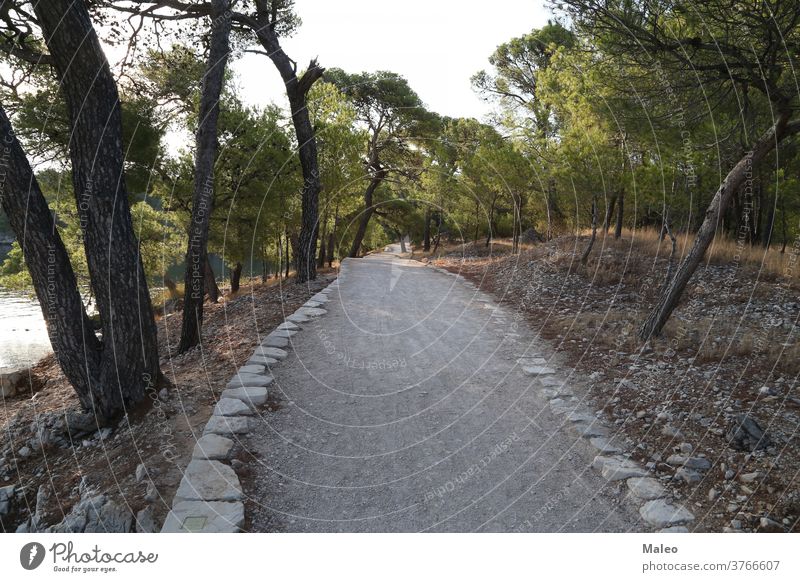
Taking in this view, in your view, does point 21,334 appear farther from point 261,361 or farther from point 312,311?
point 261,361

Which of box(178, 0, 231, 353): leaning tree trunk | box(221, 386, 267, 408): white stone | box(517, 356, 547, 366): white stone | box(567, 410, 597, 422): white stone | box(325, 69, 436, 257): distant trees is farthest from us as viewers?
box(325, 69, 436, 257): distant trees

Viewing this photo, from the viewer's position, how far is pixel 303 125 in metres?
16.2

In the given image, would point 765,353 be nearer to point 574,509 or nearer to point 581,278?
point 574,509

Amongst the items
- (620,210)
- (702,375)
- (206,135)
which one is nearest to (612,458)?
(702,375)

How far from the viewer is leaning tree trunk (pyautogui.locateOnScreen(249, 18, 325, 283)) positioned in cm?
1447

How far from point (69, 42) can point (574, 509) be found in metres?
8.81

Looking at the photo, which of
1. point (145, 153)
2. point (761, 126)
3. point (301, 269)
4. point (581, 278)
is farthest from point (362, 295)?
point (761, 126)

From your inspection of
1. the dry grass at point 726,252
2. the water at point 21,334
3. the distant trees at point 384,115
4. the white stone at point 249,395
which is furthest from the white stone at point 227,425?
the distant trees at point 384,115

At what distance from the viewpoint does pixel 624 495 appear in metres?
5.60

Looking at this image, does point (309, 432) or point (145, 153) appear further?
point (145, 153)

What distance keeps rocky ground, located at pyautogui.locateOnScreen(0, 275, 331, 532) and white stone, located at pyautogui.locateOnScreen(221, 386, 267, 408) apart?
27 centimetres

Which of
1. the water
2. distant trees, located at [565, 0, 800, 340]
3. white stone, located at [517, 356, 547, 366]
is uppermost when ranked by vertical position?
distant trees, located at [565, 0, 800, 340]

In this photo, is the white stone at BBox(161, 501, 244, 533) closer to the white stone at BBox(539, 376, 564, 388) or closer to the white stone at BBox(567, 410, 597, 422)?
A: the white stone at BBox(567, 410, 597, 422)

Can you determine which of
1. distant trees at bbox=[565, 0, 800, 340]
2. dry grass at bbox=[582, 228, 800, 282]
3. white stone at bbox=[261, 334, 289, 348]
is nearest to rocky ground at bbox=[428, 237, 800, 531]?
dry grass at bbox=[582, 228, 800, 282]
